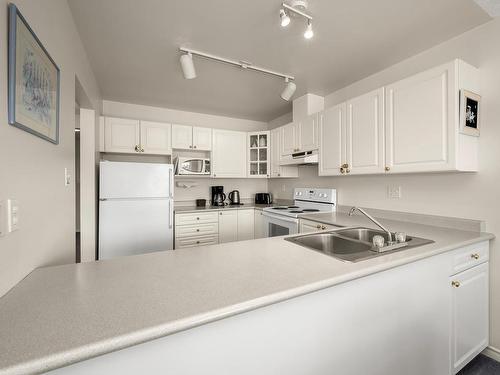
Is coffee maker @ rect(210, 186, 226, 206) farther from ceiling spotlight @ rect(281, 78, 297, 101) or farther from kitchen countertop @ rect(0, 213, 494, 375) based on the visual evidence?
kitchen countertop @ rect(0, 213, 494, 375)

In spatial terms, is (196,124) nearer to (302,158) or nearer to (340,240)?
(302,158)

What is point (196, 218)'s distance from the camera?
10.2 ft

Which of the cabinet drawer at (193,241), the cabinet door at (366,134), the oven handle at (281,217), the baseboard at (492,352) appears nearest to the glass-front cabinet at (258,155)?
the oven handle at (281,217)

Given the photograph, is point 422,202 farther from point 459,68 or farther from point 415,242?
point 459,68

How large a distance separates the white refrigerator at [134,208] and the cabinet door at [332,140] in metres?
1.80

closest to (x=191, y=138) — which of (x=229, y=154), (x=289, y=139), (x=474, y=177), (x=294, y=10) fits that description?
(x=229, y=154)

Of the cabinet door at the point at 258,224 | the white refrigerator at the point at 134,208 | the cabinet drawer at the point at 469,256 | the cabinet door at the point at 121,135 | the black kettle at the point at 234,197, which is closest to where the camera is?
the cabinet drawer at the point at 469,256

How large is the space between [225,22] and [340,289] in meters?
1.84

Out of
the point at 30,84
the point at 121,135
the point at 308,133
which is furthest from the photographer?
the point at 121,135

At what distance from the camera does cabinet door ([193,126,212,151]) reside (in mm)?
3379

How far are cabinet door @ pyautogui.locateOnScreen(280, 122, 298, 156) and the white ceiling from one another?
541 mm

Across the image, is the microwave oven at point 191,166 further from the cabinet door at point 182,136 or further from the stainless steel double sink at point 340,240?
the stainless steel double sink at point 340,240

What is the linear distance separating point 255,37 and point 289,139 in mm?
1523

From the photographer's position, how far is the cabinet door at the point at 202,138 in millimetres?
3379
